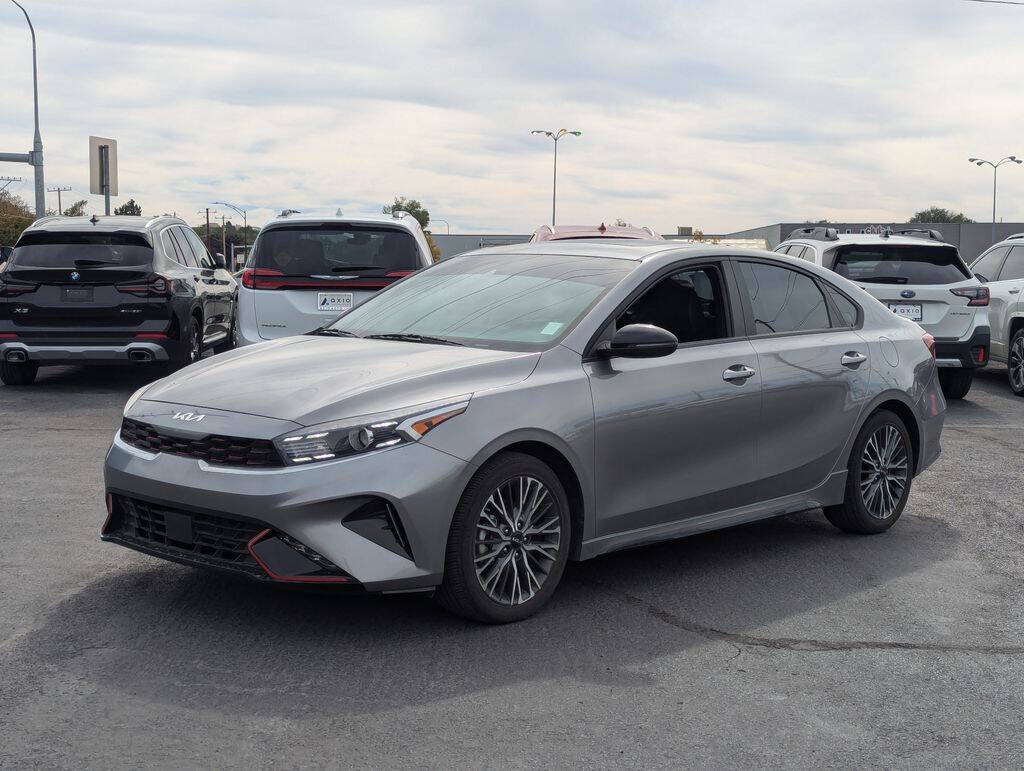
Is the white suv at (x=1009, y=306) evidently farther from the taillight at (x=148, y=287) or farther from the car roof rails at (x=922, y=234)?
the taillight at (x=148, y=287)

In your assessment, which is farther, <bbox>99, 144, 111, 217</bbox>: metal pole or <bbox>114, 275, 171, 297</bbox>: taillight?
<bbox>99, 144, 111, 217</bbox>: metal pole

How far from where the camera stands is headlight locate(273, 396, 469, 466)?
454 centimetres

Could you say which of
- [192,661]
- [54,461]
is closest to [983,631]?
[192,661]

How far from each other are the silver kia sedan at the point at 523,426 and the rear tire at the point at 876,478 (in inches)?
0.5

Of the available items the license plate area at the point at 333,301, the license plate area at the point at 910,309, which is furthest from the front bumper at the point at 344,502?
the license plate area at the point at 910,309

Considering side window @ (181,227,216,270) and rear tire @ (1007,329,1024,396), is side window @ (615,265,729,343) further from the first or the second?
side window @ (181,227,216,270)

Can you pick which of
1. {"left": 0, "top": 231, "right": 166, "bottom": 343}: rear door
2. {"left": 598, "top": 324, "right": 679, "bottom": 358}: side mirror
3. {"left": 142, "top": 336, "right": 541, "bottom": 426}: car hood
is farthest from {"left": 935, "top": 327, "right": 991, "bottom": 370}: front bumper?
{"left": 142, "top": 336, "right": 541, "bottom": 426}: car hood

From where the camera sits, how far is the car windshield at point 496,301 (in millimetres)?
5480

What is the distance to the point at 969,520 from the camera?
722 centimetres

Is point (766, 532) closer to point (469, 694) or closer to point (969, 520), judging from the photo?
point (969, 520)

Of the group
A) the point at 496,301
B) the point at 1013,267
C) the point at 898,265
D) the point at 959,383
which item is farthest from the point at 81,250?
the point at 1013,267

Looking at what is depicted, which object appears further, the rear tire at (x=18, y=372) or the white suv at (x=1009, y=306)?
the white suv at (x=1009, y=306)

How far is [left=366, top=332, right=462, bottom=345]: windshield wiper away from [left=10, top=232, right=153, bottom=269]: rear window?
24.9 ft

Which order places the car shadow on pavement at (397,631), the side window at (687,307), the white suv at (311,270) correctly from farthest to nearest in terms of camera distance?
1. the white suv at (311,270)
2. the side window at (687,307)
3. the car shadow on pavement at (397,631)
